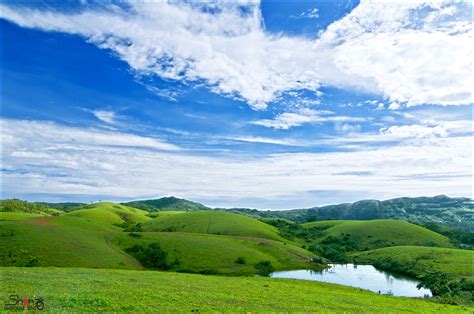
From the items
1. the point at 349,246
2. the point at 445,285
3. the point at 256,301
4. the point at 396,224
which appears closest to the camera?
the point at 256,301

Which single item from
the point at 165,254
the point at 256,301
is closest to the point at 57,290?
the point at 256,301

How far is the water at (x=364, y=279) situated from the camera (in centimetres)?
6975

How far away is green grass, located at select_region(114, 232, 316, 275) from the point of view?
78812mm

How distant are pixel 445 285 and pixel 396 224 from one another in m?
98.6

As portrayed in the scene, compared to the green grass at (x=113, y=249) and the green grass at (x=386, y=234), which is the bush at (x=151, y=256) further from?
the green grass at (x=386, y=234)

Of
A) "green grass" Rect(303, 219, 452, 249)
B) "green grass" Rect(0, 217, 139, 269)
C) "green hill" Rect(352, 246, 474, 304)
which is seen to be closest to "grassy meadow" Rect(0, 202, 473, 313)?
"green grass" Rect(0, 217, 139, 269)

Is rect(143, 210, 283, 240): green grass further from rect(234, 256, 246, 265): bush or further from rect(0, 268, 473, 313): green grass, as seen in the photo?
rect(0, 268, 473, 313): green grass

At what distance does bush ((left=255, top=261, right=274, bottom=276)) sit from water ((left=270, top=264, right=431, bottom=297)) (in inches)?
76.3

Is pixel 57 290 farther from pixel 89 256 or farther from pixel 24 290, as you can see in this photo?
pixel 89 256

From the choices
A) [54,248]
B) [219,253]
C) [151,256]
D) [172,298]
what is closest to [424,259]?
[219,253]

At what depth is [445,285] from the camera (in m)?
68.2

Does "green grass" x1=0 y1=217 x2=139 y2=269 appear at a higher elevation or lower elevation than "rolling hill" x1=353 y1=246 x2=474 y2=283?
higher

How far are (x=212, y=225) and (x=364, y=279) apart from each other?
237ft

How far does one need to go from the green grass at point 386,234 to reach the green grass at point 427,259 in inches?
1015
